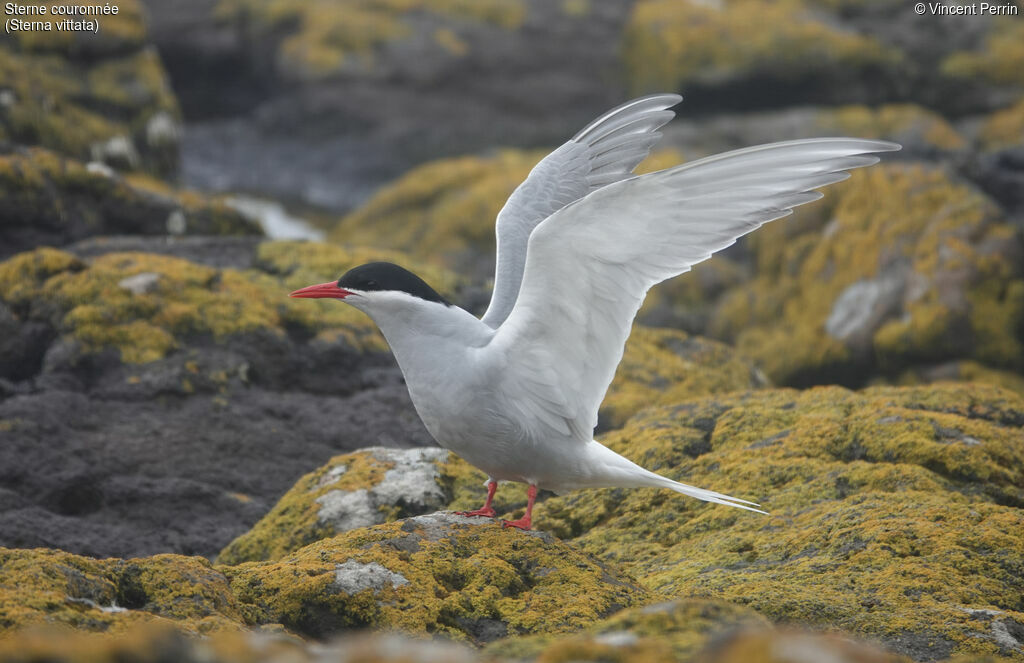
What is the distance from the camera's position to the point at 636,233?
495 centimetres

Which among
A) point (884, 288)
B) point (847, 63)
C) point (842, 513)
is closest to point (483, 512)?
point (842, 513)

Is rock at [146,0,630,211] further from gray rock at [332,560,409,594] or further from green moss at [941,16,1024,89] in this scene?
gray rock at [332,560,409,594]

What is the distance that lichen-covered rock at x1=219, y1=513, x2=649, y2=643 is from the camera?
4.39 m

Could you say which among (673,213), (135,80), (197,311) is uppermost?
(135,80)

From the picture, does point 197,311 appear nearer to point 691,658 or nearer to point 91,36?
point 691,658

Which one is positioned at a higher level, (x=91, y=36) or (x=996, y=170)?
(x=91, y=36)

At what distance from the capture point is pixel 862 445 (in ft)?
20.6

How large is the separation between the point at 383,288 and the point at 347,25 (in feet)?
55.8

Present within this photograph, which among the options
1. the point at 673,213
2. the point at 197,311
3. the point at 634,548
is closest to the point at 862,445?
the point at 634,548

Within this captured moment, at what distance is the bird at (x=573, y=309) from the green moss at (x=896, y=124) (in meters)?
12.7

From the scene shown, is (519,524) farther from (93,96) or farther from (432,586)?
(93,96)

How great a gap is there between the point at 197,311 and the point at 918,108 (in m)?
15.1

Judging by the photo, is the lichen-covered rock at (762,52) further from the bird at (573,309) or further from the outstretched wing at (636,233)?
the outstretched wing at (636,233)

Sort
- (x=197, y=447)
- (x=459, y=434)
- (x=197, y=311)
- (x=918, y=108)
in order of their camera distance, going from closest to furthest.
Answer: (x=459, y=434)
(x=197, y=447)
(x=197, y=311)
(x=918, y=108)
